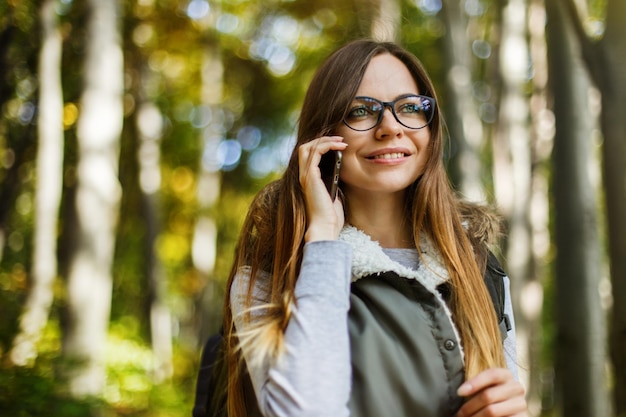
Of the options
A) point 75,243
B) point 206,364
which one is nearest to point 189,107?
point 75,243

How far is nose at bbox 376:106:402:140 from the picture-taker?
196 centimetres

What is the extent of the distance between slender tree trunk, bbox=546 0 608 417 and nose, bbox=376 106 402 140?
2.85 m

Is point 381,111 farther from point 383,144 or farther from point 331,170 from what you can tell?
point 331,170

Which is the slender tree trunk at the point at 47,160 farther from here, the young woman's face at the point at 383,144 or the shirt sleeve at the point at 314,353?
the shirt sleeve at the point at 314,353

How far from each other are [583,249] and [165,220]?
60.7 feet

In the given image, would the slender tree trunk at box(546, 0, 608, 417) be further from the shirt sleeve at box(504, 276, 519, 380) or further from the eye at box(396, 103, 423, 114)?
the eye at box(396, 103, 423, 114)

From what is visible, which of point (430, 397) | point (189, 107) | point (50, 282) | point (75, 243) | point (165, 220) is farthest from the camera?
point (165, 220)

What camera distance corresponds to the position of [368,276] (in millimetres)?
1879

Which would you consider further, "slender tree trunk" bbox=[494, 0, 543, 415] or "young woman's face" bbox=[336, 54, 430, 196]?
"slender tree trunk" bbox=[494, 0, 543, 415]

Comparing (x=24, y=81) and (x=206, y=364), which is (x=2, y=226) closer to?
(x=24, y=81)

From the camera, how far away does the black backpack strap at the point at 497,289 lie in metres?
1.99

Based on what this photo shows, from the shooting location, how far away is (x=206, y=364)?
2.43 meters

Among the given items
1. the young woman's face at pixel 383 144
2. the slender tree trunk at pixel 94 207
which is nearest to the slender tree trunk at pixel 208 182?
the slender tree trunk at pixel 94 207

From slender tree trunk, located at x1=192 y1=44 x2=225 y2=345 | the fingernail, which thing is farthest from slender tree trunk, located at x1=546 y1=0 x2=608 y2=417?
slender tree trunk, located at x1=192 y1=44 x2=225 y2=345
